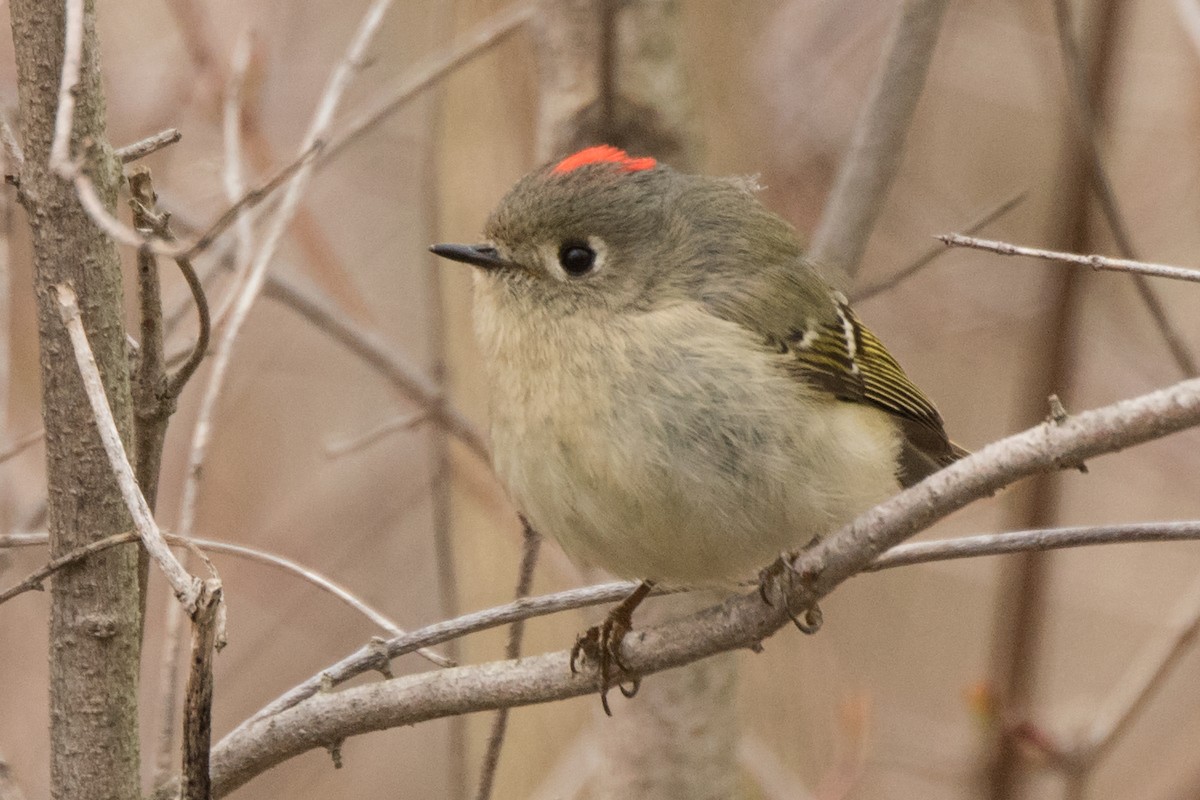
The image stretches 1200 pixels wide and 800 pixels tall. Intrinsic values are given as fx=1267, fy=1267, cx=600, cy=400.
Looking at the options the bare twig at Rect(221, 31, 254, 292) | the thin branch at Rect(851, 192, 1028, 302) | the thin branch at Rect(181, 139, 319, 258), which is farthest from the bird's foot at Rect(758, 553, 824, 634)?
the bare twig at Rect(221, 31, 254, 292)

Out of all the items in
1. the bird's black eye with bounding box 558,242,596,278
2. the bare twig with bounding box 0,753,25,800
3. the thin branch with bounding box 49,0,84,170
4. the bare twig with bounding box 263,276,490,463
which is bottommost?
the bare twig with bounding box 0,753,25,800

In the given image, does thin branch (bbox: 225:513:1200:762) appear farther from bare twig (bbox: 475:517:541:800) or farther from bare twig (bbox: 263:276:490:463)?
bare twig (bbox: 263:276:490:463)

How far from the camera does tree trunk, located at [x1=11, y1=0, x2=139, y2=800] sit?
3.84 feet

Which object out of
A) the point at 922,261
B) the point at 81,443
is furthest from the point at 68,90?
the point at 922,261

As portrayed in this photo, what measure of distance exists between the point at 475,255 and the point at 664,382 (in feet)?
1.24

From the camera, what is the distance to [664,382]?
64.8 inches

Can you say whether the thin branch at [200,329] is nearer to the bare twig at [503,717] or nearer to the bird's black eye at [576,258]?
the bare twig at [503,717]

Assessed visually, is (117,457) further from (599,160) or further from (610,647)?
(599,160)

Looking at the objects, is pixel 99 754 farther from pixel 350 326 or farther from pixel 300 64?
pixel 300 64

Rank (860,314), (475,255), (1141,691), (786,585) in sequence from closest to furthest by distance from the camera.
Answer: (786,585) < (475,255) < (1141,691) < (860,314)

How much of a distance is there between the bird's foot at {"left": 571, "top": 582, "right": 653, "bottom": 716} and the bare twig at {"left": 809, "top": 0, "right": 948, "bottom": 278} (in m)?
0.71

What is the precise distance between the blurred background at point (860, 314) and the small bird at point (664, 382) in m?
0.58

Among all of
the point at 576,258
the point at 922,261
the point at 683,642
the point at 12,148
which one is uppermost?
the point at 922,261

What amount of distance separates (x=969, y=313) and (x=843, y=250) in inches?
55.9
